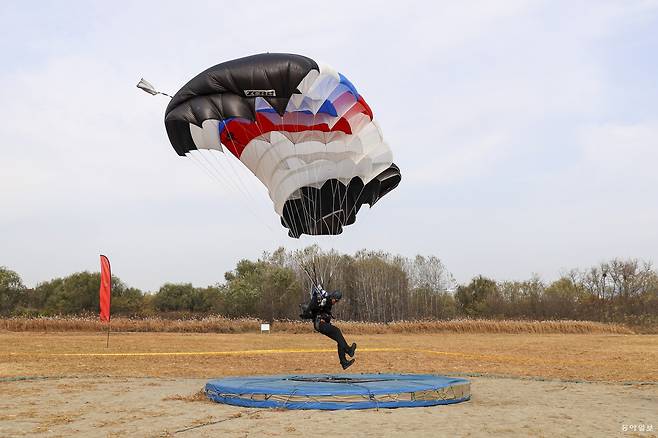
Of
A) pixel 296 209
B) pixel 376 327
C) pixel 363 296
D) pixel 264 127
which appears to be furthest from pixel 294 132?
pixel 363 296

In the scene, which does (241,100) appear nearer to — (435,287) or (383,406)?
(383,406)

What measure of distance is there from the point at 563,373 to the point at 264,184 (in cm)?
889

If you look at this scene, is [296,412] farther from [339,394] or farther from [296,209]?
[296,209]

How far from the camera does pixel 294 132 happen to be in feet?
36.7

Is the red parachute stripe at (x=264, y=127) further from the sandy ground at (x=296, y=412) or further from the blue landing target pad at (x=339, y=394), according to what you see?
the sandy ground at (x=296, y=412)

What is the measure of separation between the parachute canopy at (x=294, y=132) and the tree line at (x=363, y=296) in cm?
3196

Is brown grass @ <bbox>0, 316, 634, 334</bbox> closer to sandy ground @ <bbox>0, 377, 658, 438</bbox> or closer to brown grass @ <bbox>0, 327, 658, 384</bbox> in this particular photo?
brown grass @ <bbox>0, 327, 658, 384</bbox>

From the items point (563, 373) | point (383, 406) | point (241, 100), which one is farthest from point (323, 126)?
point (563, 373)

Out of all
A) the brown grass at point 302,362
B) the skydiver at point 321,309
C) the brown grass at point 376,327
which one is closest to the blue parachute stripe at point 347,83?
the skydiver at point 321,309

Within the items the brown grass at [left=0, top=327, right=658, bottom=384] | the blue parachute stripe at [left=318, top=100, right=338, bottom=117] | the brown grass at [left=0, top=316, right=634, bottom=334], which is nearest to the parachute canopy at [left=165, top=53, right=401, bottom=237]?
the blue parachute stripe at [left=318, top=100, right=338, bottom=117]

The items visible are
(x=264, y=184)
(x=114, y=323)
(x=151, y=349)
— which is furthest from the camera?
(x=114, y=323)

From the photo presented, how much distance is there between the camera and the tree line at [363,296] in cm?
5241

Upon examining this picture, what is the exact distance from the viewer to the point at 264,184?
1243cm

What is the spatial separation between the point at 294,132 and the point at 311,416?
5463 mm
